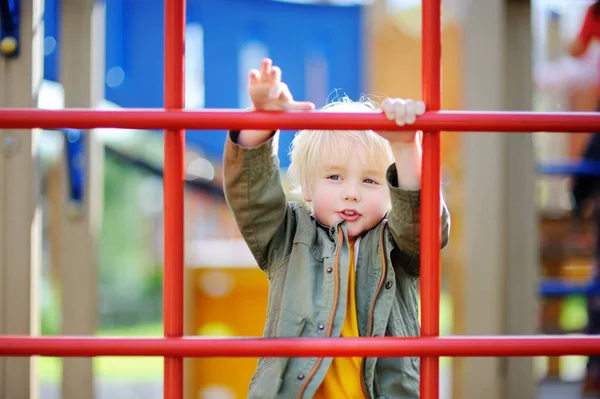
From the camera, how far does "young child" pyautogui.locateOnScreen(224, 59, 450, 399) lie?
1269 mm

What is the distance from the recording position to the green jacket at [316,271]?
1274 mm

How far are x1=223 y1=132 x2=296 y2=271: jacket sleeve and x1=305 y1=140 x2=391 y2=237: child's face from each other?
8cm

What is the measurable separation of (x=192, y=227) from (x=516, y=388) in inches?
239

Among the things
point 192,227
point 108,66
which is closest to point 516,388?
point 108,66

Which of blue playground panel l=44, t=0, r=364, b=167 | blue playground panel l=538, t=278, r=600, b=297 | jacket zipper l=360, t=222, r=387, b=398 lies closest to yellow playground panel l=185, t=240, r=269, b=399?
blue playground panel l=44, t=0, r=364, b=167

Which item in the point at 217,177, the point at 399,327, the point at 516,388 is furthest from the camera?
the point at 217,177

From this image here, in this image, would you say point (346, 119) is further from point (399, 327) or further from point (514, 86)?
point (514, 86)

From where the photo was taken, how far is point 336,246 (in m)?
1.34

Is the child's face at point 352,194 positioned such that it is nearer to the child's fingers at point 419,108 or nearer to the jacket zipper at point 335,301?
the jacket zipper at point 335,301

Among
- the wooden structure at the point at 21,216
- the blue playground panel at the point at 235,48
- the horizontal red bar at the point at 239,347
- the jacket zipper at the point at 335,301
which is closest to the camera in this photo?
the horizontal red bar at the point at 239,347

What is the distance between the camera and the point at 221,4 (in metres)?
3.38

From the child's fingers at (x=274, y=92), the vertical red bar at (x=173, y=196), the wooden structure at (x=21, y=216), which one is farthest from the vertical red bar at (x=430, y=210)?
the wooden structure at (x=21, y=216)

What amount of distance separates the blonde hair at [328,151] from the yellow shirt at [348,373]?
7.8 inches

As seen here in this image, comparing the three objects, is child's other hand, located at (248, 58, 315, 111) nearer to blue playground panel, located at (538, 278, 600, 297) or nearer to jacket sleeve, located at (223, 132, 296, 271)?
jacket sleeve, located at (223, 132, 296, 271)
